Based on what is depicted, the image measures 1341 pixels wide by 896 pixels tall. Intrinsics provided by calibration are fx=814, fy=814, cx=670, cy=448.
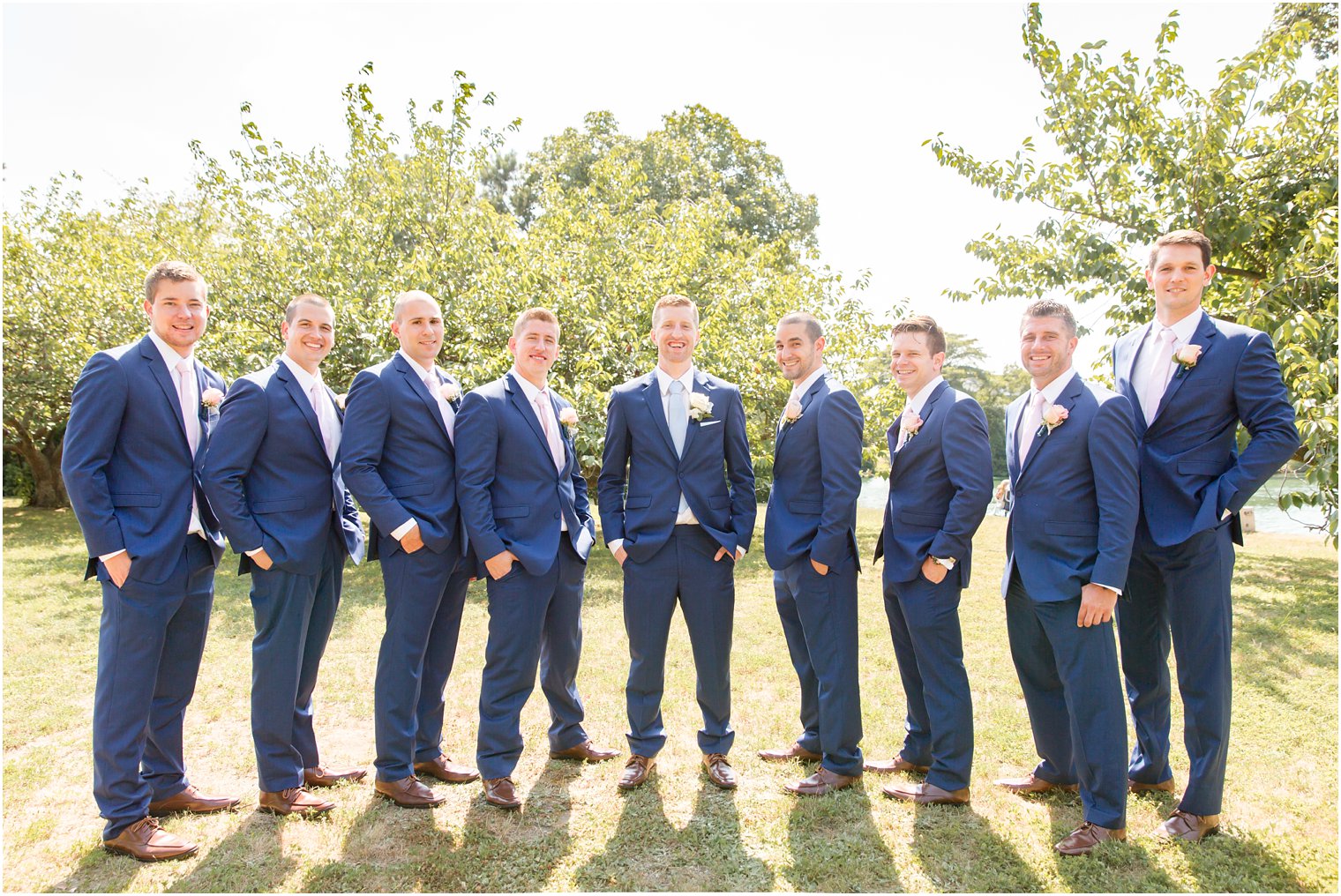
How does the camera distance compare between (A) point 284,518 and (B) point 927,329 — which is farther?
(B) point 927,329

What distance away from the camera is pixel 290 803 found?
393cm

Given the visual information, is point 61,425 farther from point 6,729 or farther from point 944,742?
point 944,742

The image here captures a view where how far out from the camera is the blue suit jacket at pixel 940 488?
12.8 ft

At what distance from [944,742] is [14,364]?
59.3 feet

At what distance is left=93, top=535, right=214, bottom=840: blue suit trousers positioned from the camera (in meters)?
3.57

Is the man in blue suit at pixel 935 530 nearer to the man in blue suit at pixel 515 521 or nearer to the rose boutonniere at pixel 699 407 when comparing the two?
the rose boutonniere at pixel 699 407

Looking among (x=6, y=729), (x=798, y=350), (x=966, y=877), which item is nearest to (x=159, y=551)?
(x=6, y=729)

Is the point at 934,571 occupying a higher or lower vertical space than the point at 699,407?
lower

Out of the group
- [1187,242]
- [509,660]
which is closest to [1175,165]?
[1187,242]

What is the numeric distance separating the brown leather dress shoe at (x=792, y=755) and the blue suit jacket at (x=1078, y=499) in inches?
63.8

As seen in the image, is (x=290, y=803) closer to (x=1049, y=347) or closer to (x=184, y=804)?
(x=184, y=804)

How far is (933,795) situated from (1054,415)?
1.93 meters

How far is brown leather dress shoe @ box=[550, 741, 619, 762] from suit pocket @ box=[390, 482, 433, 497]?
1737mm

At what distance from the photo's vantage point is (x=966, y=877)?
337cm
